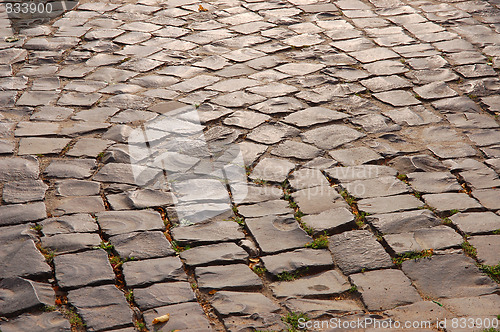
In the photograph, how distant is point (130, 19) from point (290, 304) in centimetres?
545

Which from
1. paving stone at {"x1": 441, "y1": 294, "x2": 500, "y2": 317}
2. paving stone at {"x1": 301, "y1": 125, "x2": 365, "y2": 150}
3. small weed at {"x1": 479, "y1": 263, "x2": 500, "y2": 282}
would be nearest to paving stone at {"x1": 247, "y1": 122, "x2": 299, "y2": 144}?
paving stone at {"x1": 301, "y1": 125, "x2": 365, "y2": 150}

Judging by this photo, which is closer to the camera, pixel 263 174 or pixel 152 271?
pixel 152 271

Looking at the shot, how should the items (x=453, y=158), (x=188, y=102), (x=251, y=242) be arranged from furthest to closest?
(x=188, y=102) < (x=453, y=158) < (x=251, y=242)

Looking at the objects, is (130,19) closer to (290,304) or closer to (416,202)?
(416,202)

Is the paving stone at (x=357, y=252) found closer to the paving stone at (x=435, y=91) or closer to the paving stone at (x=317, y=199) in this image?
the paving stone at (x=317, y=199)

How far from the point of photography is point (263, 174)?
4.20 m

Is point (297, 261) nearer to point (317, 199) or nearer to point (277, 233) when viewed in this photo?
point (277, 233)

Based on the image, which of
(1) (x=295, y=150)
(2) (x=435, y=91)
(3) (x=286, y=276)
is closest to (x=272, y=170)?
(1) (x=295, y=150)

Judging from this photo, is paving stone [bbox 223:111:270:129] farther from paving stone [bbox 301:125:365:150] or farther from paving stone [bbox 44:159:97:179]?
paving stone [bbox 44:159:97:179]

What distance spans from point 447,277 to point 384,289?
376mm

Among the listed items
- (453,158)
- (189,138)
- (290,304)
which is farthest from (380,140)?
(290,304)

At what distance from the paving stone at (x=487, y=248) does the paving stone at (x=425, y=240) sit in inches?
3.8

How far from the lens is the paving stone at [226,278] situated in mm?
3129

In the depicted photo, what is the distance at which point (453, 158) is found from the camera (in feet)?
14.3
